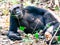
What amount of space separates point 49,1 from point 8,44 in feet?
10.1

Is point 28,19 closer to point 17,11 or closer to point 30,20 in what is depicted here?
point 30,20

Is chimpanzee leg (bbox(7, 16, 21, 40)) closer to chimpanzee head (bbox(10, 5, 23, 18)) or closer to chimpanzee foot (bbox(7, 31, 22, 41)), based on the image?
chimpanzee foot (bbox(7, 31, 22, 41))

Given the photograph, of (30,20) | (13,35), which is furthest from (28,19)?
(13,35)

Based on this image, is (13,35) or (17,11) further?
(13,35)

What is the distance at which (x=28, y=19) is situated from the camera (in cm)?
623

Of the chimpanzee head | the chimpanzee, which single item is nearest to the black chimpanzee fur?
the chimpanzee

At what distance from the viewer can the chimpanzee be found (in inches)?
228

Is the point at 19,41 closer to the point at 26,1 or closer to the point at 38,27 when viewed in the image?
the point at 38,27

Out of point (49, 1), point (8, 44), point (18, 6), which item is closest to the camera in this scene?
point (8, 44)

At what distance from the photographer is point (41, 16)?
617 cm

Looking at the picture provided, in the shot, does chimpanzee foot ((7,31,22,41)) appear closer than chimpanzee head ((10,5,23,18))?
No

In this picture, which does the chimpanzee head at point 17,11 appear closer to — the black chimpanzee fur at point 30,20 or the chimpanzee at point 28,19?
the chimpanzee at point 28,19

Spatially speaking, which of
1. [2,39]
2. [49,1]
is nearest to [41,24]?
[2,39]

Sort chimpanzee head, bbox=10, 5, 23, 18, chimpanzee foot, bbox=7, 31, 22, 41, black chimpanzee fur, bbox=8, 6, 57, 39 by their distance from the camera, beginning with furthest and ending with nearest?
1. black chimpanzee fur, bbox=8, 6, 57, 39
2. chimpanzee foot, bbox=7, 31, 22, 41
3. chimpanzee head, bbox=10, 5, 23, 18
